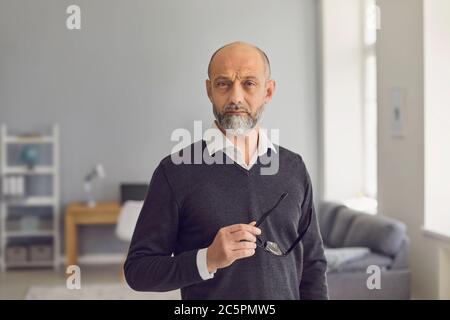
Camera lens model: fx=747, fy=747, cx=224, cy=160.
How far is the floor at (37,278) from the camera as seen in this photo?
3.67 metres

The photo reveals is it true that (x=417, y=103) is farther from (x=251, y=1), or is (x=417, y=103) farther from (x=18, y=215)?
(x=18, y=215)

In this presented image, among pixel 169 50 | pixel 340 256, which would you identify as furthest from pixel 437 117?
pixel 169 50

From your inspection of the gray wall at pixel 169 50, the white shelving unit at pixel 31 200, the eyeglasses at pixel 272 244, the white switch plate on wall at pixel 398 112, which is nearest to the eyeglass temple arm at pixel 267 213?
the eyeglasses at pixel 272 244

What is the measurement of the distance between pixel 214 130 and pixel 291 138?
380mm

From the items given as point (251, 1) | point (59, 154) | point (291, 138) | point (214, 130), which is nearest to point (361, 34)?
point (251, 1)

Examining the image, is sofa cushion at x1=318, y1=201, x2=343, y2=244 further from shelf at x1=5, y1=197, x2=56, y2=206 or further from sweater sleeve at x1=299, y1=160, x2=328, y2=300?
shelf at x1=5, y1=197, x2=56, y2=206

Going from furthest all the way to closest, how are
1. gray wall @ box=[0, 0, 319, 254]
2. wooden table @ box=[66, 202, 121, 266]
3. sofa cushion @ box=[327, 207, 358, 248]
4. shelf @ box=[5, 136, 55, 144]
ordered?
1. shelf @ box=[5, 136, 55, 144]
2. wooden table @ box=[66, 202, 121, 266]
3. sofa cushion @ box=[327, 207, 358, 248]
4. gray wall @ box=[0, 0, 319, 254]

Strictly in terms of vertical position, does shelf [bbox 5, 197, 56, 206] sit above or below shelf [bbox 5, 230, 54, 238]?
above

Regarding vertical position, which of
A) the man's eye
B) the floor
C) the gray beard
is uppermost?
the man's eye

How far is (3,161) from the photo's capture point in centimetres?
476

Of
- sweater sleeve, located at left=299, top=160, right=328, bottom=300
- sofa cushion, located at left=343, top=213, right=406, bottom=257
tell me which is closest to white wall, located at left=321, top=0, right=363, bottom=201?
sweater sleeve, located at left=299, top=160, right=328, bottom=300

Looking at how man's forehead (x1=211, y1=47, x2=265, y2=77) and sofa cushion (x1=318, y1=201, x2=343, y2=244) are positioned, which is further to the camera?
sofa cushion (x1=318, y1=201, x2=343, y2=244)

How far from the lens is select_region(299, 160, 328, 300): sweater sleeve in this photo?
113 centimetres

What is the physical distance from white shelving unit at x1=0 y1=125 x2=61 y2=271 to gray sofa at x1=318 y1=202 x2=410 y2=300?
2.02 metres
